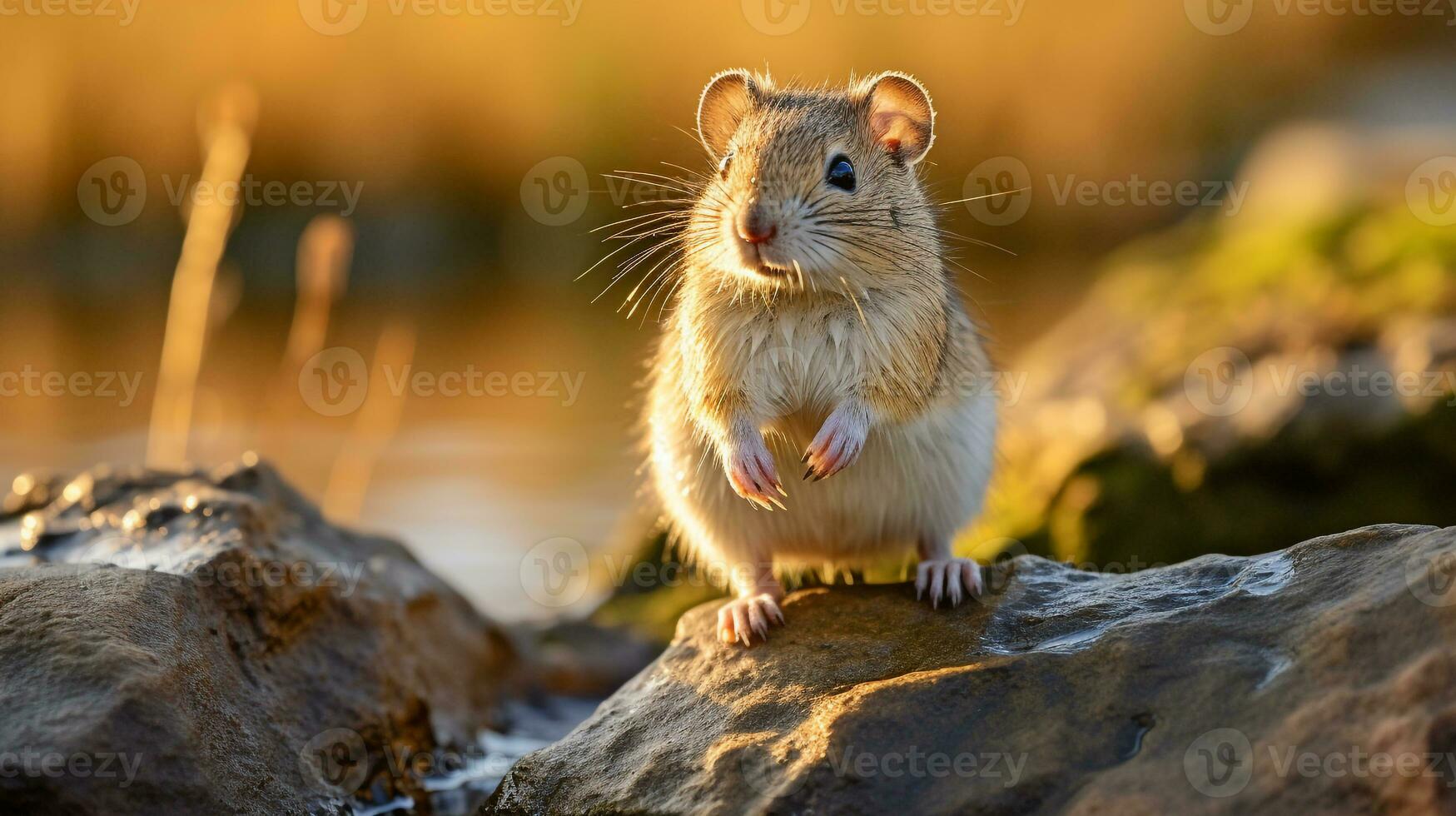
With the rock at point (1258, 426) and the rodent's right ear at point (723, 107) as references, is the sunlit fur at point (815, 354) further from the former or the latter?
the rock at point (1258, 426)

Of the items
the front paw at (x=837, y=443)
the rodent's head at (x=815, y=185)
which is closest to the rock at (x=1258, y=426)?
the front paw at (x=837, y=443)

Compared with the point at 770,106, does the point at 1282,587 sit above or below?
below

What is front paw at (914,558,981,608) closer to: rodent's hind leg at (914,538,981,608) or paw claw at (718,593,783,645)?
rodent's hind leg at (914,538,981,608)

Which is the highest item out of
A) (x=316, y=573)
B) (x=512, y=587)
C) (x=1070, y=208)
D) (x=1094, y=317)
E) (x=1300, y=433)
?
(x=1070, y=208)

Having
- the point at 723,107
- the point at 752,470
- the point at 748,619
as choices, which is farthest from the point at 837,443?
the point at 723,107

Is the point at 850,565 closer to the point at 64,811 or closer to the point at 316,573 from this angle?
the point at 316,573

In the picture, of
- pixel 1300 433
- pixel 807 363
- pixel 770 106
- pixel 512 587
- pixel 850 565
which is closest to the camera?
pixel 807 363

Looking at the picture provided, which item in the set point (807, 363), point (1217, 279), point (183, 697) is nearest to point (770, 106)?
point (807, 363)

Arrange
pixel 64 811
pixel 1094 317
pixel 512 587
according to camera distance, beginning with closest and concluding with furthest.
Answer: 1. pixel 64 811
2. pixel 512 587
3. pixel 1094 317
